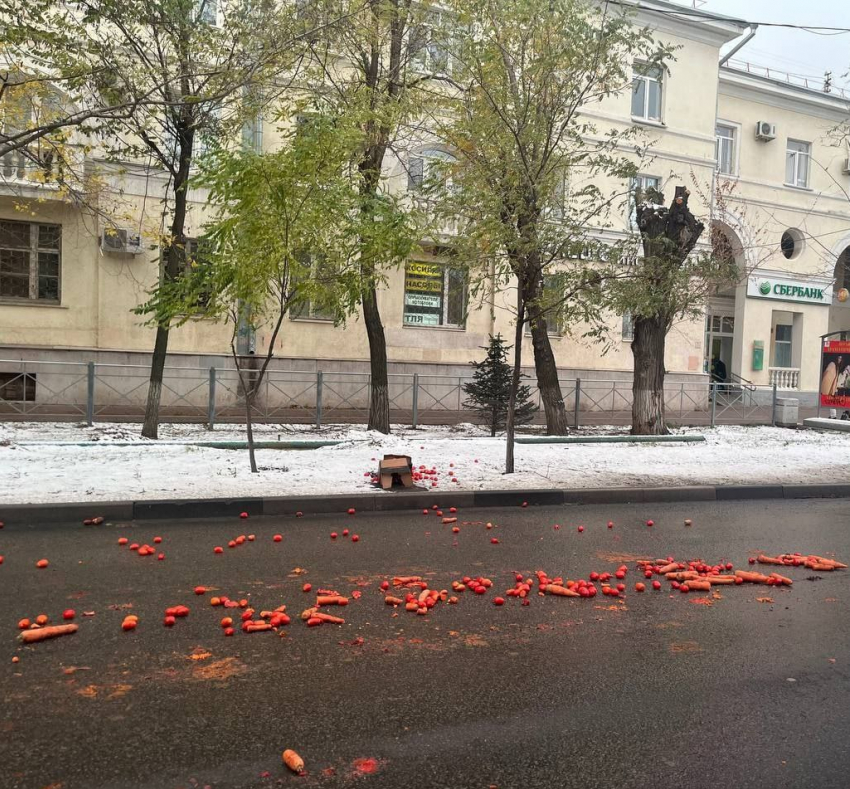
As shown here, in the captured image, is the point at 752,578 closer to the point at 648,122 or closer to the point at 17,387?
the point at 17,387

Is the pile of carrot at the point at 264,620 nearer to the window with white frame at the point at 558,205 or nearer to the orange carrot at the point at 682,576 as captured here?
the orange carrot at the point at 682,576

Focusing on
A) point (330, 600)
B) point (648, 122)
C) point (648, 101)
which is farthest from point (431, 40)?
point (648, 101)

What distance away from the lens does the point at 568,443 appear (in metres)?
13.3

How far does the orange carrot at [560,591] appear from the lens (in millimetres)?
5047

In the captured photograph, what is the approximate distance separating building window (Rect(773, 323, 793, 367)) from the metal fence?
9.98 meters

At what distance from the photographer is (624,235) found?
23.0 meters

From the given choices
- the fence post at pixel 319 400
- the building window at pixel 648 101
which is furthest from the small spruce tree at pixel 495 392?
the building window at pixel 648 101

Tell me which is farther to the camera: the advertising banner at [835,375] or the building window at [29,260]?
the building window at [29,260]

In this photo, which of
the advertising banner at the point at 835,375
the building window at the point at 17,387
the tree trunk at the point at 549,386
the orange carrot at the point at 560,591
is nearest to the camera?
the orange carrot at the point at 560,591

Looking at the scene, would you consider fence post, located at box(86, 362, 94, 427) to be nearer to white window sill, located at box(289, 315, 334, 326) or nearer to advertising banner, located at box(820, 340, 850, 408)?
white window sill, located at box(289, 315, 334, 326)

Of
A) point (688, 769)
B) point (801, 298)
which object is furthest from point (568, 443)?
point (801, 298)

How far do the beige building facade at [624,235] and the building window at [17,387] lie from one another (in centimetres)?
87

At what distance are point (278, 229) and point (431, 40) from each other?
6.44 metres

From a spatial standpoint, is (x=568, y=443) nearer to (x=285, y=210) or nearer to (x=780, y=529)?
(x=780, y=529)
